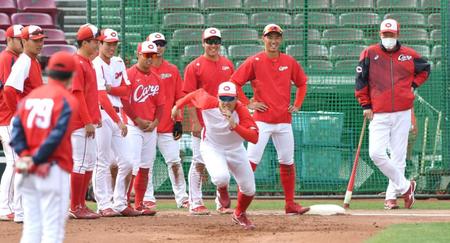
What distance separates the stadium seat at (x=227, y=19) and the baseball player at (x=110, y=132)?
12.8 ft

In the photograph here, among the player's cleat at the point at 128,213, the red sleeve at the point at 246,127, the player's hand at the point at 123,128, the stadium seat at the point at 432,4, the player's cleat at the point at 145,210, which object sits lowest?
the player's cleat at the point at 145,210

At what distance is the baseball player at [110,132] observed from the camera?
11.1m

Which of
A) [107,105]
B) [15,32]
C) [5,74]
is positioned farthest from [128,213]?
[15,32]

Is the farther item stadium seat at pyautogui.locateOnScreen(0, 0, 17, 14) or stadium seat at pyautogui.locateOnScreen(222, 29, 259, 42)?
stadium seat at pyautogui.locateOnScreen(0, 0, 17, 14)

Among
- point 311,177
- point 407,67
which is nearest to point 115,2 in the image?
point 311,177

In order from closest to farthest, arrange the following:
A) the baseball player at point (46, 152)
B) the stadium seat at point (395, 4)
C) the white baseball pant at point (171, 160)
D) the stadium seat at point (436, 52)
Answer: the baseball player at point (46, 152)
the white baseball pant at point (171, 160)
the stadium seat at point (436, 52)
the stadium seat at point (395, 4)

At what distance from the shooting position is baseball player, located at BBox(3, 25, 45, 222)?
1013cm

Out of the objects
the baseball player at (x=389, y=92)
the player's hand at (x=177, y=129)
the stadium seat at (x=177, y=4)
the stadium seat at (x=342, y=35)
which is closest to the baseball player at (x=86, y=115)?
the player's hand at (x=177, y=129)

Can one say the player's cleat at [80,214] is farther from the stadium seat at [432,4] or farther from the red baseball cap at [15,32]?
the stadium seat at [432,4]

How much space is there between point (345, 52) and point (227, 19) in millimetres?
1734

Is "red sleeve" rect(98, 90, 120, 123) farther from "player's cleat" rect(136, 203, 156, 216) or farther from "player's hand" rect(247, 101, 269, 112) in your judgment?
"player's hand" rect(247, 101, 269, 112)

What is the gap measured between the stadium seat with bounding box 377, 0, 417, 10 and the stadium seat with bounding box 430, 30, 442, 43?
506 millimetres

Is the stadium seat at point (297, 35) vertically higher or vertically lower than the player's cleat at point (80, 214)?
higher

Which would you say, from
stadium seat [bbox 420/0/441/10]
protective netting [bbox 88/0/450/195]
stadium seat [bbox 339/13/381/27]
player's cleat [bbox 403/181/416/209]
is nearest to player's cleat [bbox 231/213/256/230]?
player's cleat [bbox 403/181/416/209]
